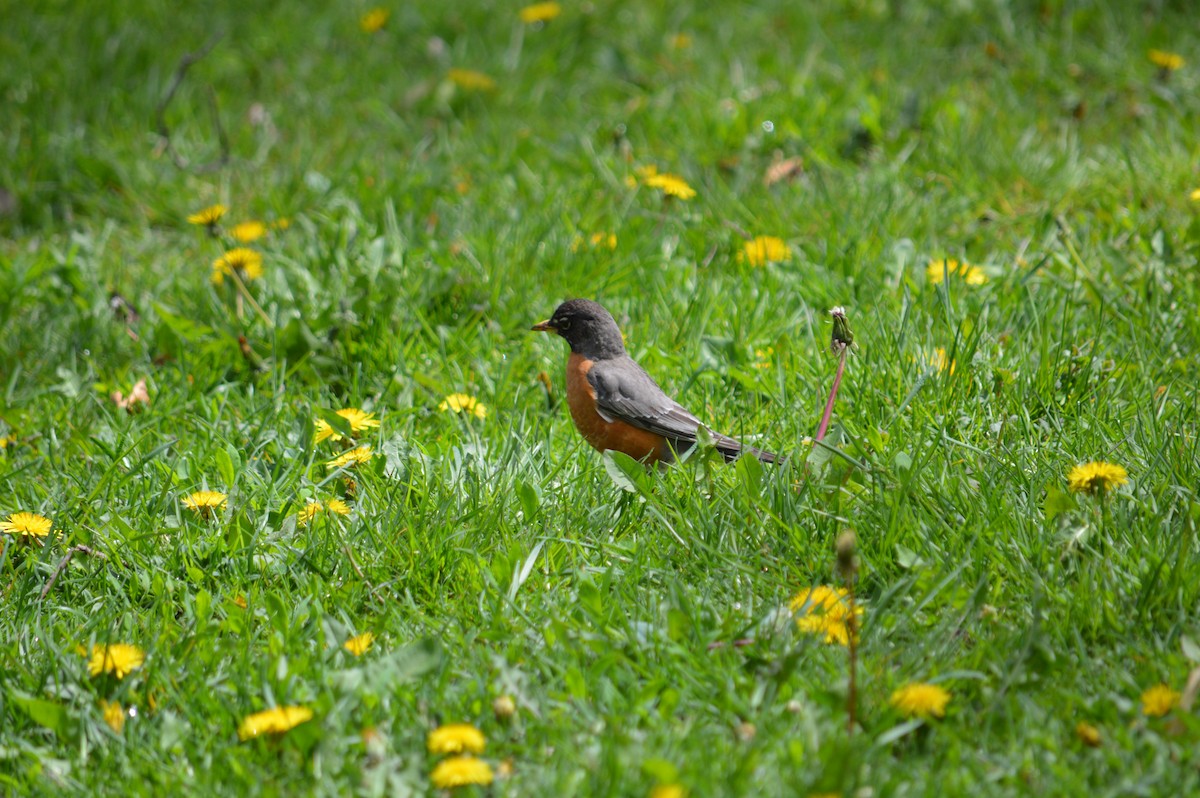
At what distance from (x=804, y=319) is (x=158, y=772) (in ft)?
9.29

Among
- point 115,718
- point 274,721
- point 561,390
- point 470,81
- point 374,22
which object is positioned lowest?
point 561,390

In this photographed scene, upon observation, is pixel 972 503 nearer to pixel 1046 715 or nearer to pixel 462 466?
pixel 1046 715

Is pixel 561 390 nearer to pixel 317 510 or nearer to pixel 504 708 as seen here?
pixel 317 510

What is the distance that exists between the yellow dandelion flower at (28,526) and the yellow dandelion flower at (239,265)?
148 centimetres

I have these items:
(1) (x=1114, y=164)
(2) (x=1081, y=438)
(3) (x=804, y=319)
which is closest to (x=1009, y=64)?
(1) (x=1114, y=164)

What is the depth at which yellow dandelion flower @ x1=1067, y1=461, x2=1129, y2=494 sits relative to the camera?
293 cm

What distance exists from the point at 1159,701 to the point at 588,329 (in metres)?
2.33

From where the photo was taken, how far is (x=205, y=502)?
3.36 m

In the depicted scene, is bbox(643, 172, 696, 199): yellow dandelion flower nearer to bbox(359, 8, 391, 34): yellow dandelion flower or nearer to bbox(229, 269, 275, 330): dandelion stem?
bbox(229, 269, 275, 330): dandelion stem

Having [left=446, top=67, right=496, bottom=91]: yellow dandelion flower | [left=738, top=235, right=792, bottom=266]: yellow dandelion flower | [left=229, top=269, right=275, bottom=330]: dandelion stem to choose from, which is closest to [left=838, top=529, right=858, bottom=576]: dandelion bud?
[left=738, top=235, right=792, bottom=266]: yellow dandelion flower

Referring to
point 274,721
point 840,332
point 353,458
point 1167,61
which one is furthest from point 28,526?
point 1167,61

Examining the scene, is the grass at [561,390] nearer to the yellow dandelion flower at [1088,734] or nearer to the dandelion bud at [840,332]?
the yellow dandelion flower at [1088,734]

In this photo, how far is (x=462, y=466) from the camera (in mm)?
3598

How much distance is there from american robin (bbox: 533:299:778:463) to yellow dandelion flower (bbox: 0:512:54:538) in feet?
5.33
